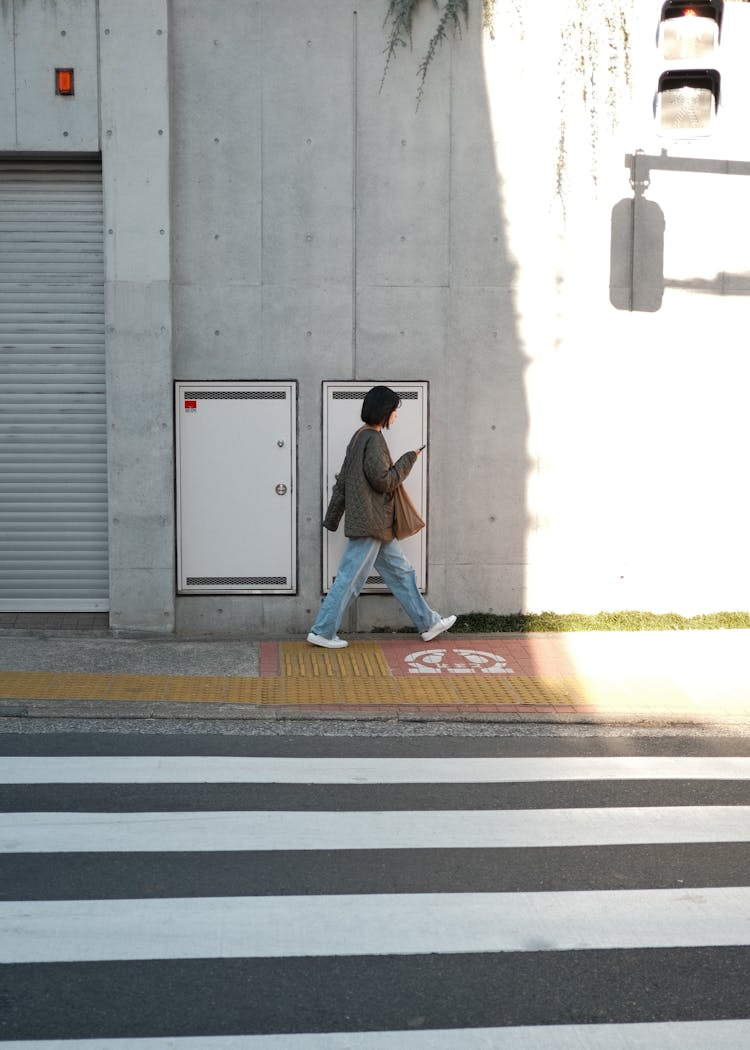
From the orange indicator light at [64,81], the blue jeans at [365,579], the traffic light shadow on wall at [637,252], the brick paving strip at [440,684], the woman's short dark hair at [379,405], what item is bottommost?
the brick paving strip at [440,684]

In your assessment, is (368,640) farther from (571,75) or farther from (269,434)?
(571,75)

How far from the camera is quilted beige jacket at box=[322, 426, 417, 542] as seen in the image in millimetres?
10211

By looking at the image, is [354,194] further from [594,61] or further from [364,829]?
[364,829]

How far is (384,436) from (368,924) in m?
6.32

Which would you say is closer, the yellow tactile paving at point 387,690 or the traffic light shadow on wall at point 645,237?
the yellow tactile paving at point 387,690

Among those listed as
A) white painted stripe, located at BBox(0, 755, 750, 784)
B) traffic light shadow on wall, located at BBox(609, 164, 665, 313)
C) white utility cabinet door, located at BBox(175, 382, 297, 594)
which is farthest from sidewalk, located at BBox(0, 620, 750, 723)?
traffic light shadow on wall, located at BBox(609, 164, 665, 313)

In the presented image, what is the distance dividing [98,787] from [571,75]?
7347mm

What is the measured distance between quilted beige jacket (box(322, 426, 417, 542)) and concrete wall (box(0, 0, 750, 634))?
0.85 m

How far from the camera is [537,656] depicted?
10297mm

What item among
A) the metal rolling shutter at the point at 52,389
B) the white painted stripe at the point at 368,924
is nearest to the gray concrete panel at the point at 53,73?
the metal rolling shutter at the point at 52,389

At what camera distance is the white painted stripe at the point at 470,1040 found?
4234 mm

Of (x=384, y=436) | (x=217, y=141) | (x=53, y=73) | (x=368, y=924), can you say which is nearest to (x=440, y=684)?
(x=384, y=436)

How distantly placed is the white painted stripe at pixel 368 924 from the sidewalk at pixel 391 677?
123 inches

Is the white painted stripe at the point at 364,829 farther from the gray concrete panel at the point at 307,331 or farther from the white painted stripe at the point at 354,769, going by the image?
the gray concrete panel at the point at 307,331
